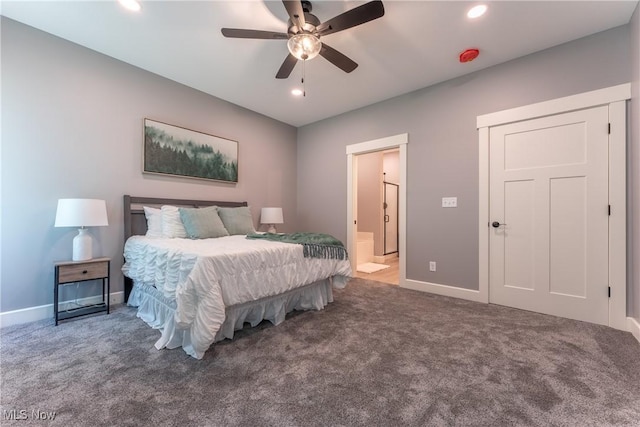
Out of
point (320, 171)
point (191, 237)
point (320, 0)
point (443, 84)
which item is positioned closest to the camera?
point (320, 0)

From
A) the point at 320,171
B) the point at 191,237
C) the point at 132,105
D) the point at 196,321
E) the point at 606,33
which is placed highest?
the point at 606,33

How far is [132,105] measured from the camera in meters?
3.07

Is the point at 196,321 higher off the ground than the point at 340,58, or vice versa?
the point at 340,58

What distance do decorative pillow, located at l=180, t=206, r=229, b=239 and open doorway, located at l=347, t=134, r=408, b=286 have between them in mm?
2098

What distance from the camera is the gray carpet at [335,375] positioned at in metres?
1.33

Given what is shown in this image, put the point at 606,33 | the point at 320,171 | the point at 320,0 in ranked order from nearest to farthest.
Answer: the point at 320,0 < the point at 606,33 < the point at 320,171

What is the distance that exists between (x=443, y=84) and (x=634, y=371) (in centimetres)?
320

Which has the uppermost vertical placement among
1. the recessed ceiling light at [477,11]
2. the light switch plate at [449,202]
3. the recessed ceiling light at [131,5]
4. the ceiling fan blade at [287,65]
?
the recessed ceiling light at [131,5]

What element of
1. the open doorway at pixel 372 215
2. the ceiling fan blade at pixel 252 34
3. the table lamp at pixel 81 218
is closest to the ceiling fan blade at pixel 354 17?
the ceiling fan blade at pixel 252 34

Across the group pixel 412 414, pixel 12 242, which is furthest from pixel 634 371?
pixel 12 242

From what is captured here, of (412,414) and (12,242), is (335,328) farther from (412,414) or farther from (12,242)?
(12,242)

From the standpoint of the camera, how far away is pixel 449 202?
3.32 metres

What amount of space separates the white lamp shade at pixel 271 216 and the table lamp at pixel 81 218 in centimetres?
213

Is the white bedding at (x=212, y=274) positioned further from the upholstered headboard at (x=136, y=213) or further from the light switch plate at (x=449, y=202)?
the light switch plate at (x=449, y=202)
